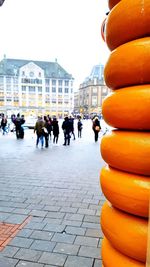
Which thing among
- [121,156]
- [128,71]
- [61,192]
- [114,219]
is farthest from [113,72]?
[61,192]

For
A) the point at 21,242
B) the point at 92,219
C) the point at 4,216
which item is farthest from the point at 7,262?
the point at 92,219

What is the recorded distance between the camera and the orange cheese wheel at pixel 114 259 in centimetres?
121

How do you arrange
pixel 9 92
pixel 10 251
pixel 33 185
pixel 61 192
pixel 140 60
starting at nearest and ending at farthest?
pixel 140 60 → pixel 10 251 → pixel 61 192 → pixel 33 185 → pixel 9 92

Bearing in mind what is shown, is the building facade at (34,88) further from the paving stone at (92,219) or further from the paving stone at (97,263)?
the paving stone at (97,263)

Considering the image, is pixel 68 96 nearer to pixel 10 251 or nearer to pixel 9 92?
pixel 9 92

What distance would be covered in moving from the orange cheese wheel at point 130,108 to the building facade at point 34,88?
3813 inches

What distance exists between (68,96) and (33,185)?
100112mm

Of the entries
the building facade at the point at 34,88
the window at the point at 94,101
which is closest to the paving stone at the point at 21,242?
the building facade at the point at 34,88

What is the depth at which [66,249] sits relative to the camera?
3.25m

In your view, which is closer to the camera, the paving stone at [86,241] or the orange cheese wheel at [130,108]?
the orange cheese wheel at [130,108]

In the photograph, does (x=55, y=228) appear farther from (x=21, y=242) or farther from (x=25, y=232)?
(x=21, y=242)

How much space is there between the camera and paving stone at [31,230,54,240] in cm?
357

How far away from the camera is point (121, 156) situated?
1.22m

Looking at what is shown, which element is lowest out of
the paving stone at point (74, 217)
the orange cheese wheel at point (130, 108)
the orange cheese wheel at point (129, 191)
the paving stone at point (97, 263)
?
the paving stone at point (97, 263)
